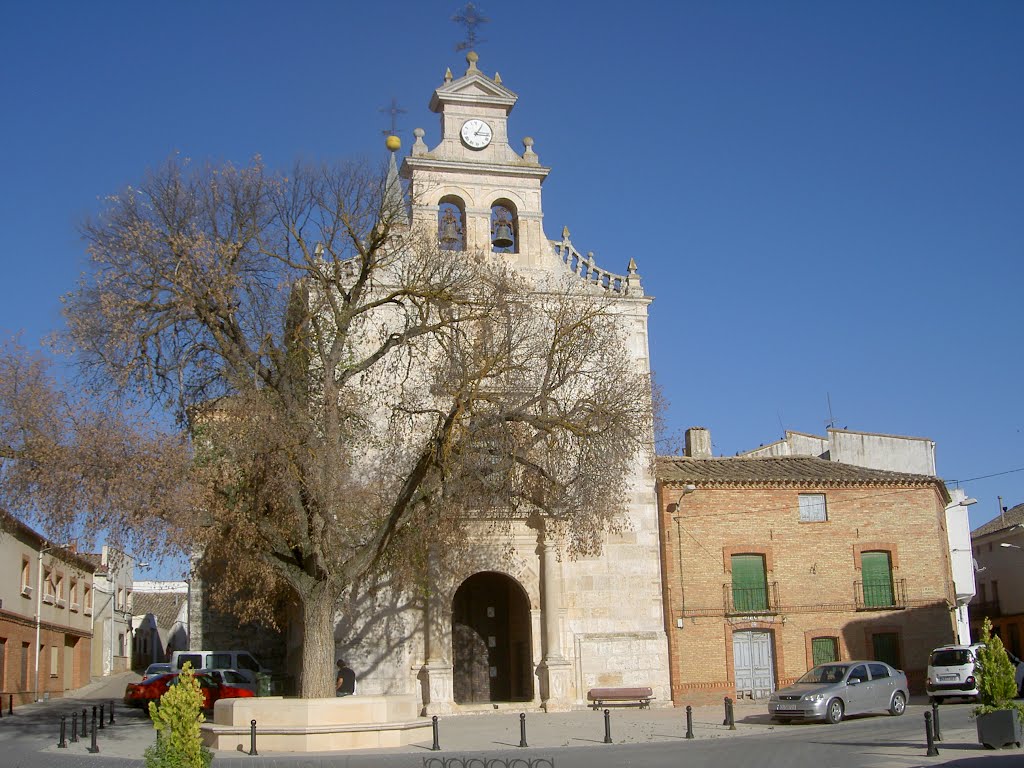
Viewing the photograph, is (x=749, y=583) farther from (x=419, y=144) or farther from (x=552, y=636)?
(x=419, y=144)

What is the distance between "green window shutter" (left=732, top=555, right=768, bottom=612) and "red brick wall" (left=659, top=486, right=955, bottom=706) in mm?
246

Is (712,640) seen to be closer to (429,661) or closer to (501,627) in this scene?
(501,627)

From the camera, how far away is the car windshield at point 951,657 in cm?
2520

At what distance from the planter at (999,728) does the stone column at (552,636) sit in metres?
11.6

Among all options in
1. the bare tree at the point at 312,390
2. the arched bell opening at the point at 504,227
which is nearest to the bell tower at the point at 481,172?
the arched bell opening at the point at 504,227

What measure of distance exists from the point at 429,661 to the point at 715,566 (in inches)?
324

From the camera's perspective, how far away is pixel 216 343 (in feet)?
62.0

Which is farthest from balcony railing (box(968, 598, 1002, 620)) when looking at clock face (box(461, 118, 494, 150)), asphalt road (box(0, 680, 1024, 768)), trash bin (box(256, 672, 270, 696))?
trash bin (box(256, 672, 270, 696))

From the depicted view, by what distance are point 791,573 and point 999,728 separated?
43.8 ft

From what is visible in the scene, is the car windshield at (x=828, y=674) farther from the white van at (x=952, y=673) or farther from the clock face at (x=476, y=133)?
the clock face at (x=476, y=133)

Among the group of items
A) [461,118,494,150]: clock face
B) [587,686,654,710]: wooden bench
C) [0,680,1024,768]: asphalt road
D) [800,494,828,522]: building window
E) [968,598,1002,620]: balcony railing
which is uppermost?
[461,118,494,150]: clock face

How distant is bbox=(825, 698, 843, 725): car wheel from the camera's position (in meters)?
21.7

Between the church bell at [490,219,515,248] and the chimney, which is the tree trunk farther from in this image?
the chimney

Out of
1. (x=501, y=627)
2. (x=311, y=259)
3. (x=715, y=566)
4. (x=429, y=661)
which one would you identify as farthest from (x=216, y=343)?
(x=715, y=566)
